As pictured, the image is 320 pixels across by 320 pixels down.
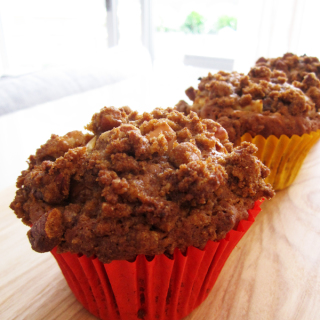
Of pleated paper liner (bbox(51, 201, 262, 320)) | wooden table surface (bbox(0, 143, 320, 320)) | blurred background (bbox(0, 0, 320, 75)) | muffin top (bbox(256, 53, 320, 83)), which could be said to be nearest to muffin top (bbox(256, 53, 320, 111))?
muffin top (bbox(256, 53, 320, 83))


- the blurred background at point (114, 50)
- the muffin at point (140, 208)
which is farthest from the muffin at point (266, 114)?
the blurred background at point (114, 50)

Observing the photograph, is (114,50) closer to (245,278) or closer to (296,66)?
(296,66)

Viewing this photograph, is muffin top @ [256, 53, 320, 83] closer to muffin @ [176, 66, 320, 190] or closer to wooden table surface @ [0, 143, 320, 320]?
→ muffin @ [176, 66, 320, 190]

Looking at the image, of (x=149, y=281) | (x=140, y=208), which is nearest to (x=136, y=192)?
(x=140, y=208)

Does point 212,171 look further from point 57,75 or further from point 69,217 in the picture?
point 57,75

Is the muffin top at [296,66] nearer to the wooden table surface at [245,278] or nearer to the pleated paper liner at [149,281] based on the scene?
the wooden table surface at [245,278]

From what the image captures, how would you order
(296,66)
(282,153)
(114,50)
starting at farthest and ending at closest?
(114,50), (296,66), (282,153)
